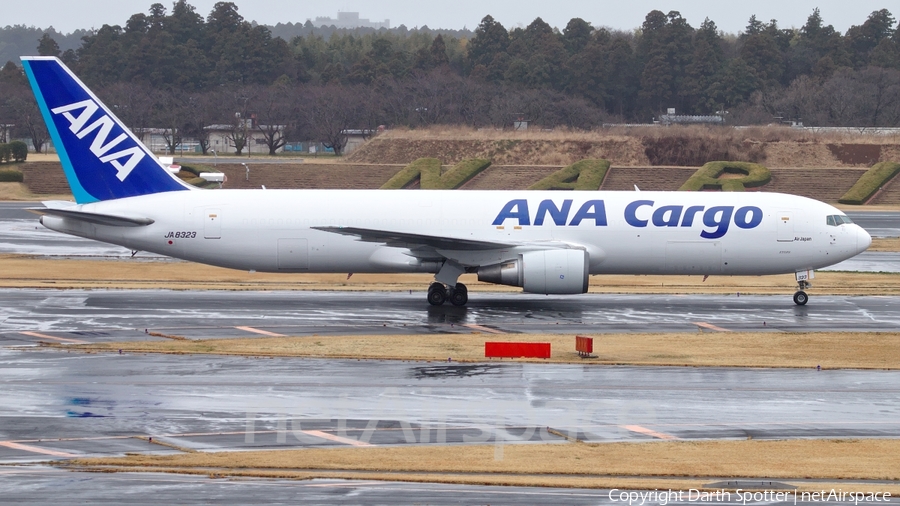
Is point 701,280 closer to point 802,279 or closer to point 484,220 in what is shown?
point 802,279

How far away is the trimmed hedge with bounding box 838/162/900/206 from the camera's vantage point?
80.2 meters

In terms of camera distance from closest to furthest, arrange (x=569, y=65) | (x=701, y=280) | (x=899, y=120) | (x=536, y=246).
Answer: (x=536, y=246) < (x=701, y=280) < (x=899, y=120) < (x=569, y=65)

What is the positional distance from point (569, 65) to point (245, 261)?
124 meters

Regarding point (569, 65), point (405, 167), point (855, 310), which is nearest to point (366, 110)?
point (569, 65)

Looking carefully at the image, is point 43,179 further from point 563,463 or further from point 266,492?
point 563,463

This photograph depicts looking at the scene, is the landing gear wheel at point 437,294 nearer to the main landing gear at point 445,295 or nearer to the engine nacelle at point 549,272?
the main landing gear at point 445,295

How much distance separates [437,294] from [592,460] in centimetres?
1813

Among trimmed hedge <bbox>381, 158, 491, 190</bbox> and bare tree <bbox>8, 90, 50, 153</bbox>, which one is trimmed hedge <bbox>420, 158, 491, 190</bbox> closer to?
trimmed hedge <bbox>381, 158, 491, 190</bbox>

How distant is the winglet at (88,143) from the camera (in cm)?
3553

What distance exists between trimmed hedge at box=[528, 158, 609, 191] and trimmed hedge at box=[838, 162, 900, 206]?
19.2 metres

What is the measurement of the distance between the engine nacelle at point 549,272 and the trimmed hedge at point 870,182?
175 feet

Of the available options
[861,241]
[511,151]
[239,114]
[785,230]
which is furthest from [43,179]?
[861,241]

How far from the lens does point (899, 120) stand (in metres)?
129

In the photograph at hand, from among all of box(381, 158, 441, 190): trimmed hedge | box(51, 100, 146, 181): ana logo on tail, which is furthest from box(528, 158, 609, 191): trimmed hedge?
box(51, 100, 146, 181): ana logo on tail
